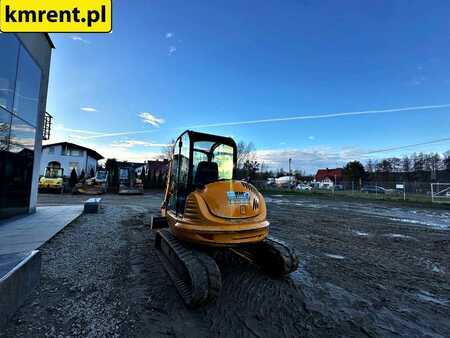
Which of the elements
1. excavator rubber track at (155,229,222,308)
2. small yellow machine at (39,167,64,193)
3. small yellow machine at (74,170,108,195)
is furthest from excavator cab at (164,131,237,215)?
small yellow machine at (39,167,64,193)

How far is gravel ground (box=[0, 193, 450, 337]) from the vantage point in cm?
278

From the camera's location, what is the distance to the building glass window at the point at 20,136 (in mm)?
7781

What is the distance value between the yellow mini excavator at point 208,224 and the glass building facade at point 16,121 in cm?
597

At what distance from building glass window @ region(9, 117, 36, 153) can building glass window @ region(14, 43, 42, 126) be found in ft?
0.80

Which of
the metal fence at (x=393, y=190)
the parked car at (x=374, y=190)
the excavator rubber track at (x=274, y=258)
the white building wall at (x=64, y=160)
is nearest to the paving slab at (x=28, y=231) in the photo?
the excavator rubber track at (x=274, y=258)

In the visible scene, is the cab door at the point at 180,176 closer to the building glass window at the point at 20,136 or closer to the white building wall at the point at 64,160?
the building glass window at the point at 20,136

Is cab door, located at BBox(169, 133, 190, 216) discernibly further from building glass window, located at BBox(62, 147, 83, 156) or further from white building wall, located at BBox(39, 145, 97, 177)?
building glass window, located at BBox(62, 147, 83, 156)

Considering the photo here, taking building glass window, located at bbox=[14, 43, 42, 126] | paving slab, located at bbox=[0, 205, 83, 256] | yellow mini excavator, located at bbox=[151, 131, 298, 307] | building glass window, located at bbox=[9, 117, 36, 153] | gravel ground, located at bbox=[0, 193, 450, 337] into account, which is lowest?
gravel ground, located at bbox=[0, 193, 450, 337]

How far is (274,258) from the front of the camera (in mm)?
4164

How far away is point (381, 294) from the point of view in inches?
147

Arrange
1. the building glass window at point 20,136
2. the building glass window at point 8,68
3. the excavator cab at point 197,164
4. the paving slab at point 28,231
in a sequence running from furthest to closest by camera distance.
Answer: the building glass window at point 20,136, the building glass window at point 8,68, the paving slab at point 28,231, the excavator cab at point 197,164

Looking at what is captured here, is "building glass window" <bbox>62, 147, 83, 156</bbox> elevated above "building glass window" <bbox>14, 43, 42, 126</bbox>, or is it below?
above

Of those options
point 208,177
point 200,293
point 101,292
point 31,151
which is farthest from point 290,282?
point 31,151

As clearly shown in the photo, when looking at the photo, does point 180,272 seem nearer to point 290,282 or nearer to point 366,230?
point 290,282
